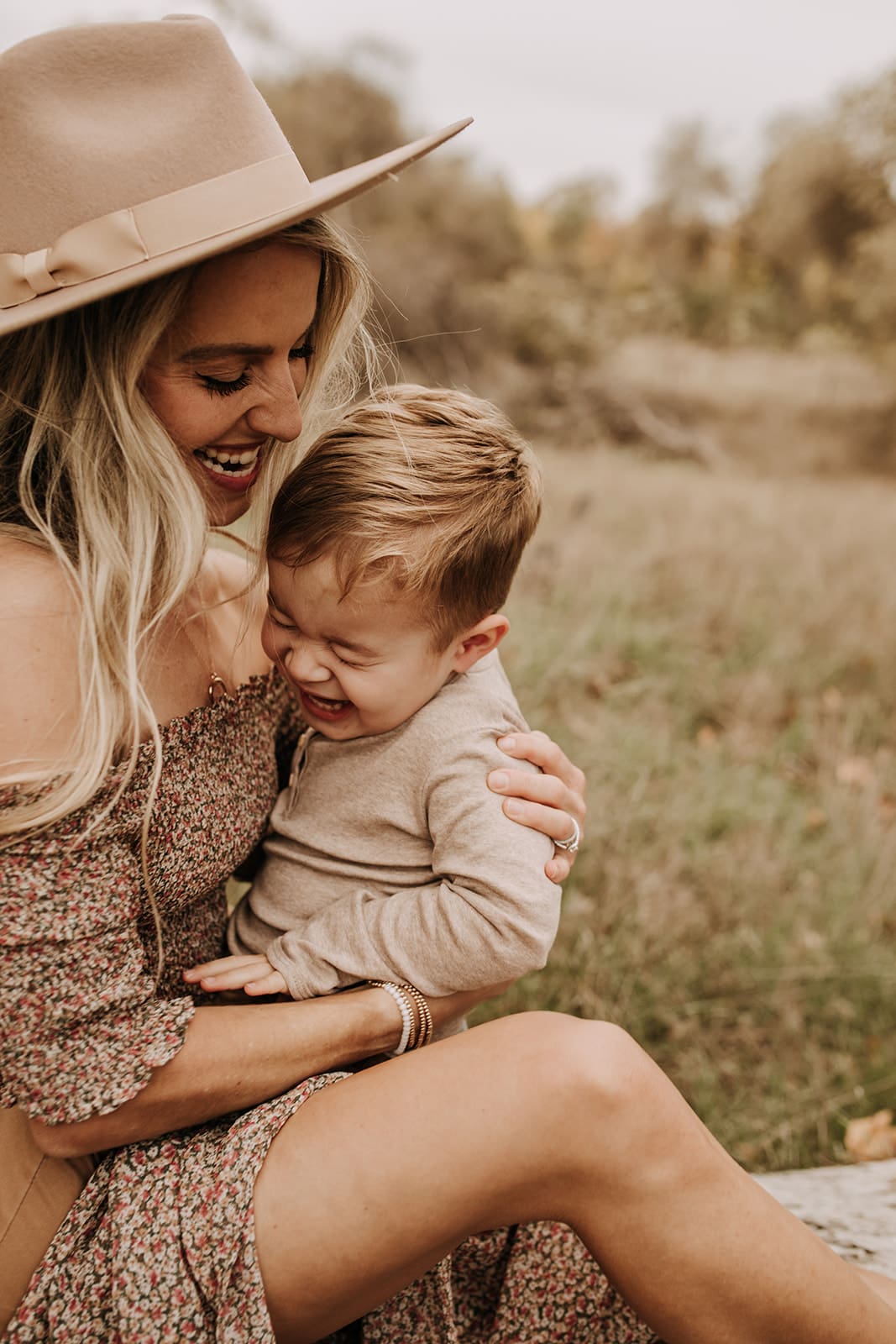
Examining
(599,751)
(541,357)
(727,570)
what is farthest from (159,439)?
(541,357)

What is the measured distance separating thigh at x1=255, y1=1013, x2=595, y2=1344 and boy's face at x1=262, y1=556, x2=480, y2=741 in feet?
1.81

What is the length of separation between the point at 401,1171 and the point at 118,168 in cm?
136

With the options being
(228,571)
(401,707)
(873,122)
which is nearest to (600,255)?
(873,122)

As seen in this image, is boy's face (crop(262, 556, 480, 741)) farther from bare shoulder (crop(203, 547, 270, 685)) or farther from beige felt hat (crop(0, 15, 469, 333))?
beige felt hat (crop(0, 15, 469, 333))

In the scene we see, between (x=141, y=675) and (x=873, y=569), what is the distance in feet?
17.1

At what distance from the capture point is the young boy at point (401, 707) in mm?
1630

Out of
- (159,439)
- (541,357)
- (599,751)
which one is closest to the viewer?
(159,439)

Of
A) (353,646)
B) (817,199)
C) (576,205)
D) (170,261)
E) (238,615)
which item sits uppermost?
(576,205)

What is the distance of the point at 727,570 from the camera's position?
5625mm

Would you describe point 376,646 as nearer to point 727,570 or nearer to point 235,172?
point 235,172

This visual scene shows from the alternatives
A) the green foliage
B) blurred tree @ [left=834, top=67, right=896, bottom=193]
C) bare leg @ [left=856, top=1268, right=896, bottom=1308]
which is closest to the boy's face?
bare leg @ [left=856, top=1268, right=896, bottom=1308]

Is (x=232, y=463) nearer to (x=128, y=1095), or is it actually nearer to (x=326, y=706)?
(x=326, y=706)

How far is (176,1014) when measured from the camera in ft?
4.81

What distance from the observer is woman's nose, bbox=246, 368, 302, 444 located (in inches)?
65.5
